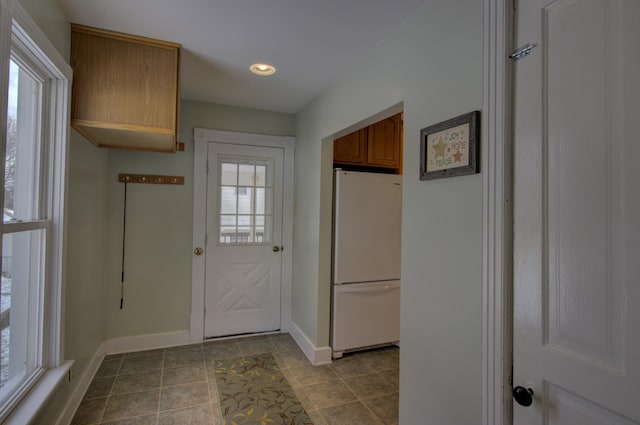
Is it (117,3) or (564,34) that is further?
(117,3)

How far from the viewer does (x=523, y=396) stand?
1.09 metres

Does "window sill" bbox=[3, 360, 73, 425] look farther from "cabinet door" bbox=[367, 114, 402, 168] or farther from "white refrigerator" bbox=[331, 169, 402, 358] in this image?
"cabinet door" bbox=[367, 114, 402, 168]

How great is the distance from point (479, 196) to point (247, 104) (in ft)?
8.76

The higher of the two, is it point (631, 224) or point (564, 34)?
point (564, 34)

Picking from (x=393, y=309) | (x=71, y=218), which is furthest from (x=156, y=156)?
(x=393, y=309)

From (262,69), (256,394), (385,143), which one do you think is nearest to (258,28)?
(262,69)

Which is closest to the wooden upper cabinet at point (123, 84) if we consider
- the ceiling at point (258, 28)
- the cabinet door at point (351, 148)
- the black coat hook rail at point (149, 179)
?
the ceiling at point (258, 28)

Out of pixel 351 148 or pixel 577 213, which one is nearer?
pixel 577 213

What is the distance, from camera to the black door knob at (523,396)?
1.08 m

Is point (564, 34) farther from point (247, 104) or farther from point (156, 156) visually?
point (156, 156)

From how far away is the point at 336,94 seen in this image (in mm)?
2625

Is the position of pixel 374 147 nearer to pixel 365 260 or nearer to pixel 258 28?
pixel 365 260

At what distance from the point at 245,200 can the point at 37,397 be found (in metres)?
2.25

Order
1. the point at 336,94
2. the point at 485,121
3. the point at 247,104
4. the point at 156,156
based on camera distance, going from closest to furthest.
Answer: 1. the point at 485,121
2. the point at 336,94
3. the point at 156,156
4. the point at 247,104
